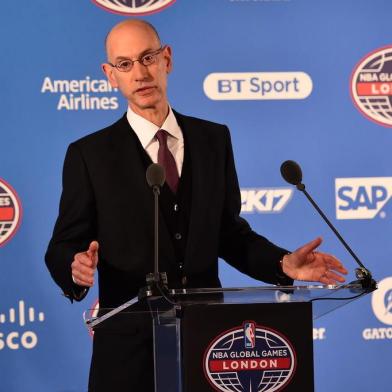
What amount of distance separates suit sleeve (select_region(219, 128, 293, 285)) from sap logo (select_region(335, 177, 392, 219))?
1.36m

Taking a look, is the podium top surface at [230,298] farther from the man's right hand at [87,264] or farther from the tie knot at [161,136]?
the tie knot at [161,136]

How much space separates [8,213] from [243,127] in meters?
1.16

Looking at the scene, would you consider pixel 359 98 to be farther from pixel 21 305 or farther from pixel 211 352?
pixel 211 352

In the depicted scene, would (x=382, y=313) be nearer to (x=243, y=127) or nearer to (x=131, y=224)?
(x=243, y=127)

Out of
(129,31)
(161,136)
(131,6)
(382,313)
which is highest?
(131,6)

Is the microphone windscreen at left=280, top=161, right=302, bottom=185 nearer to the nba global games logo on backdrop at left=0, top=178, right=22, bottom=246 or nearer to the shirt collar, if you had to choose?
the shirt collar

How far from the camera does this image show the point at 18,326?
3871 mm

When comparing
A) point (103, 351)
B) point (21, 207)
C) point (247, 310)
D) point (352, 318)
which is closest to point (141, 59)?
point (103, 351)

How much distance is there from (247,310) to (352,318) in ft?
7.68

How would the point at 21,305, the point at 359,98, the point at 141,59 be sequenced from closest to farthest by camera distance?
the point at 141,59, the point at 21,305, the point at 359,98

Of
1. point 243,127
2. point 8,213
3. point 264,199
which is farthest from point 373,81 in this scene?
point 8,213

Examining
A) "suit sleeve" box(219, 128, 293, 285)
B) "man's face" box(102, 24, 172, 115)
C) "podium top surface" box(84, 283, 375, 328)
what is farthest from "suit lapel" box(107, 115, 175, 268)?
"podium top surface" box(84, 283, 375, 328)

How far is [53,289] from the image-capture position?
391 centimetres

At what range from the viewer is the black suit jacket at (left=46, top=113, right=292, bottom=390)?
2.54m
